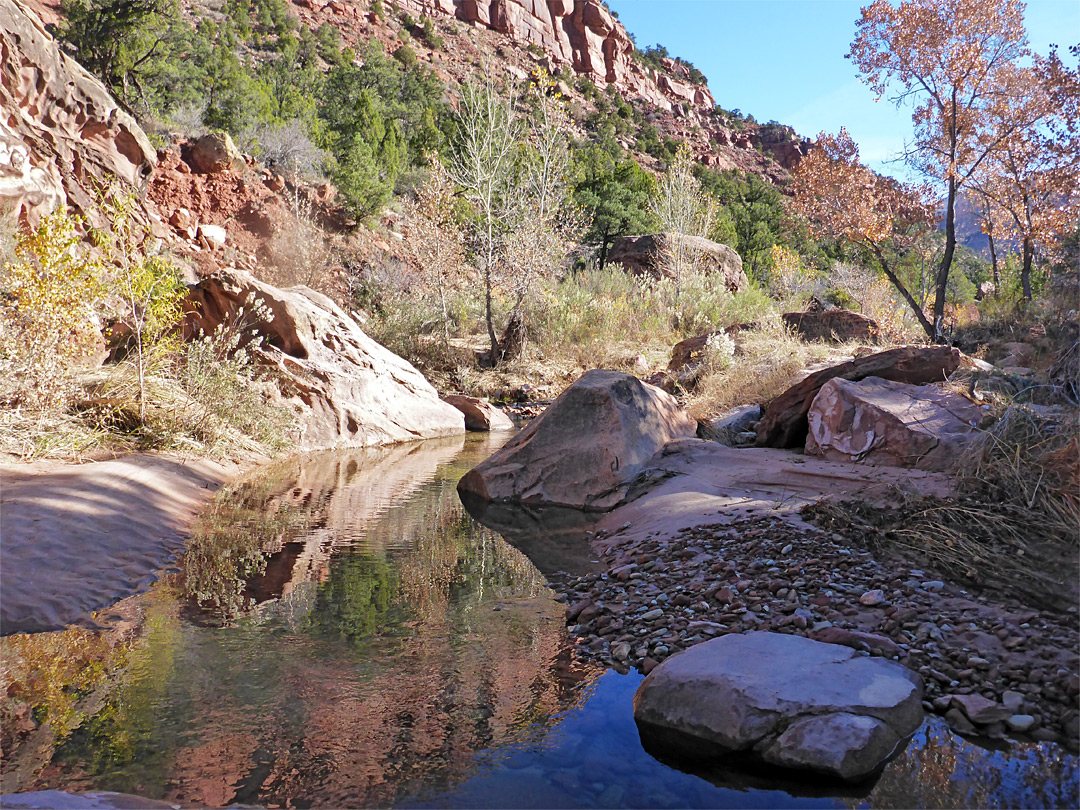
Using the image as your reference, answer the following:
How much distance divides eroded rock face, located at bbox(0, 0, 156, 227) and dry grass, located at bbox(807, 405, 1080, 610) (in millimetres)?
9899

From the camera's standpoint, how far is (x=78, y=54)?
73.0 ft

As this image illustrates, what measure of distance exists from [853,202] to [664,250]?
24.9 feet

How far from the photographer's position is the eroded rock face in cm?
945

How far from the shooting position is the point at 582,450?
21.1ft

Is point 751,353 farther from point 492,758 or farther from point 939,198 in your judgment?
point 492,758

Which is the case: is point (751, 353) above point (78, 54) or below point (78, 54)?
below

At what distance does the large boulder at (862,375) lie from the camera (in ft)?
22.5

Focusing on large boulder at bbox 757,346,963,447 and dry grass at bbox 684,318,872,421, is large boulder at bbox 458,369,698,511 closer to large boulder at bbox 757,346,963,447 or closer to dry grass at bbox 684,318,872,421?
large boulder at bbox 757,346,963,447

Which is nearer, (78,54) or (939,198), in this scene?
(939,198)

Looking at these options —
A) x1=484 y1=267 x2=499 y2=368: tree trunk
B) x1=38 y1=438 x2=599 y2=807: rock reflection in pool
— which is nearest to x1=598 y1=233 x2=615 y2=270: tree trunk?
x1=484 y1=267 x2=499 y2=368: tree trunk

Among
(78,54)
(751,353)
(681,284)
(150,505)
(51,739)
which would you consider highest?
(78,54)

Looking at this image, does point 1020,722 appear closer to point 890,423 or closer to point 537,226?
point 890,423

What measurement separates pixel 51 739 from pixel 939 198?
50.7ft

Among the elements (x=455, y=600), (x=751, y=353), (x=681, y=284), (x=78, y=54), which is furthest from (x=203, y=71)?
(x=455, y=600)
